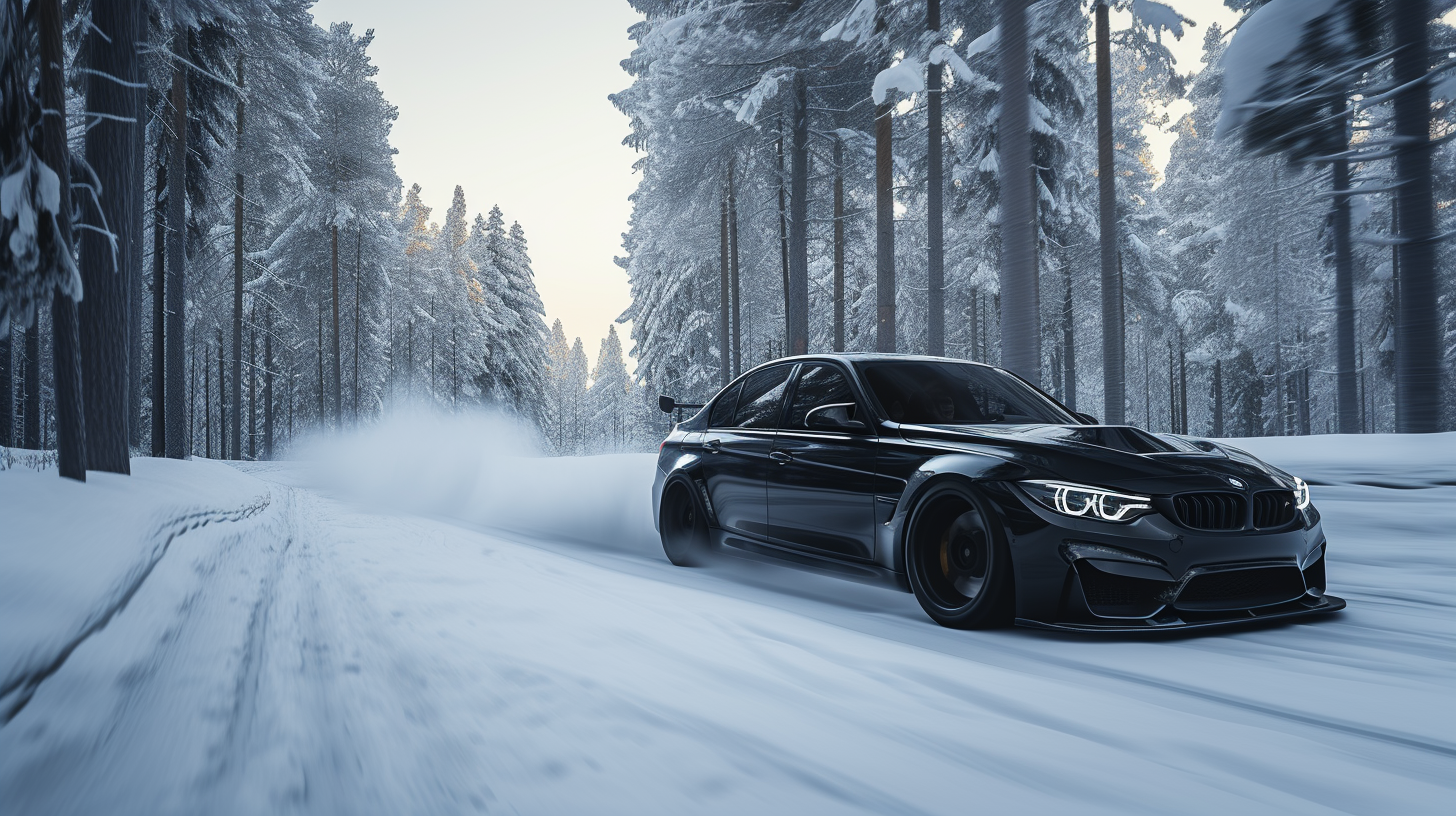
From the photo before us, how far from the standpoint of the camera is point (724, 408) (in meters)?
7.37

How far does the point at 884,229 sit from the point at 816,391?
11.4 meters

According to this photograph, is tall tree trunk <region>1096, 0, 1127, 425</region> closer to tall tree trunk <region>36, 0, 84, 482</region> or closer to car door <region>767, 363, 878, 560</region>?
car door <region>767, 363, 878, 560</region>

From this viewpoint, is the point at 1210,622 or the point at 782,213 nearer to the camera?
the point at 1210,622

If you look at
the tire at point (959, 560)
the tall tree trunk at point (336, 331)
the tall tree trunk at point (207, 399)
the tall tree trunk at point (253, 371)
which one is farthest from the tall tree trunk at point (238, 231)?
the tire at point (959, 560)

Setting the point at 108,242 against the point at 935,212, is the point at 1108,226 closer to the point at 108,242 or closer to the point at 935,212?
the point at 935,212

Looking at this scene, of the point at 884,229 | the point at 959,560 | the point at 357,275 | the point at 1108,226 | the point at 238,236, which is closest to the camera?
the point at 959,560

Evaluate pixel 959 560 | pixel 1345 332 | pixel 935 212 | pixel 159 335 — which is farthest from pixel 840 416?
pixel 159 335

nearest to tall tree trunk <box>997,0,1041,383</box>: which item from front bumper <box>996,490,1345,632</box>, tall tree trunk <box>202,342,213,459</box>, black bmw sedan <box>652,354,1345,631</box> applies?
black bmw sedan <box>652,354,1345,631</box>

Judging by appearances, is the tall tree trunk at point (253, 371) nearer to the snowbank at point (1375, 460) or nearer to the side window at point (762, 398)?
the side window at point (762, 398)

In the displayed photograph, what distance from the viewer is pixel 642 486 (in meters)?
10.1

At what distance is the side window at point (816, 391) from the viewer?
609 cm

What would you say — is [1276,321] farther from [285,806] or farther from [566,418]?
[566,418]

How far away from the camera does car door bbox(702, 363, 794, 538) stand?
253 inches

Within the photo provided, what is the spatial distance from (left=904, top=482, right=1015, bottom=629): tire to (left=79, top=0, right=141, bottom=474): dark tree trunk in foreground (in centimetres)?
906
